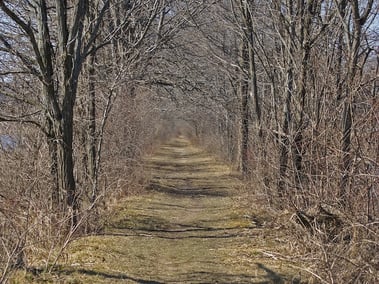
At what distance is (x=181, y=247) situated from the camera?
31.4 feet

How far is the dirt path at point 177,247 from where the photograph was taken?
7.43 meters

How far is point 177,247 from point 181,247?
0.08m

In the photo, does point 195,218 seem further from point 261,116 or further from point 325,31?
point 325,31

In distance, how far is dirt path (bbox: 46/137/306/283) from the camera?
7.43 m

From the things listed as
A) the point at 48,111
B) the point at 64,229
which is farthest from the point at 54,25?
the point at 64,229

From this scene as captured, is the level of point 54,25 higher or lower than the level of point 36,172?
higher

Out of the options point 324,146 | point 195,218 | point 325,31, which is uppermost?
point 325,31

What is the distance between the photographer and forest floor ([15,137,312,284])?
24.3 feet

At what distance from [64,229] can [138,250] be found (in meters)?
1.37

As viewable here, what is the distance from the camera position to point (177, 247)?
9.61 metres

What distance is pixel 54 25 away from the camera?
39.8 feet

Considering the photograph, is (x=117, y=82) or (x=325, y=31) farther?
(x=117, y=82)

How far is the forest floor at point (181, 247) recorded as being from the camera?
7422mm

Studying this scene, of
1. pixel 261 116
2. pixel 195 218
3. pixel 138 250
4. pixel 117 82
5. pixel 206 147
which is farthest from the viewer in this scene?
pixel 206 147
